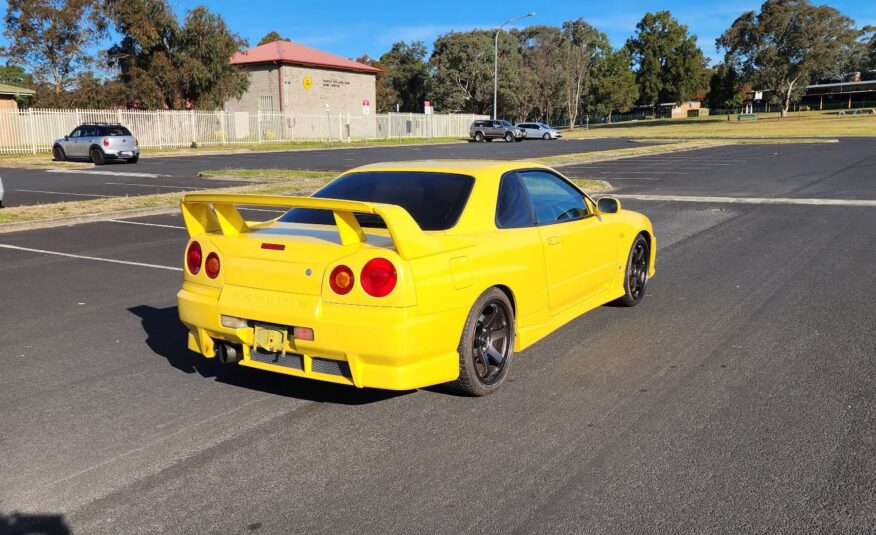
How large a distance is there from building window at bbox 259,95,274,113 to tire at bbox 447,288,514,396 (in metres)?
51.3

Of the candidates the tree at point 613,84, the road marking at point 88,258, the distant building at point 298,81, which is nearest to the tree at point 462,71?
the distant building at point 298,81

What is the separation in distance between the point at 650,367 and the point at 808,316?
81.9 inches

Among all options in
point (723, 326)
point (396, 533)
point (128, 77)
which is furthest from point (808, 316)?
point (128, 77)

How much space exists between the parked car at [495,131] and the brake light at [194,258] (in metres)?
50.9

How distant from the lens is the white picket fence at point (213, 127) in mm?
35281

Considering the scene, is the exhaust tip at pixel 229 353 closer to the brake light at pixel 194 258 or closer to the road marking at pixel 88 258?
the brake light at pixel 194 258

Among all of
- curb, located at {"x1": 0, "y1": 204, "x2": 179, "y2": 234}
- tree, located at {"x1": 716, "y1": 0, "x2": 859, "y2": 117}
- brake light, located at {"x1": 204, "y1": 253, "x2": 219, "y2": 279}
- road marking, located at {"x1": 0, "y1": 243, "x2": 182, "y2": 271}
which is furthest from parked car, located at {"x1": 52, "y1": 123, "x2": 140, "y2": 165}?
tree, located at {"x1": 716, "y1": 0, "x2": 859, "y2": 117}

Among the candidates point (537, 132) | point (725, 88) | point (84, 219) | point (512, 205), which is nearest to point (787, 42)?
point (725, 88)

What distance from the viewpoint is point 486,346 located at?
4602 millimetres

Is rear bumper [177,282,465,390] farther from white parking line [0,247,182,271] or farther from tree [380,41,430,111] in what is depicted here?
tree [380,41,430,111]

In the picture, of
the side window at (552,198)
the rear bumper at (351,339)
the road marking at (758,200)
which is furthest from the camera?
the road marking at (758,200)

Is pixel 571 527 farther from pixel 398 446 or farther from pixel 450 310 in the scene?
pixel 450 310

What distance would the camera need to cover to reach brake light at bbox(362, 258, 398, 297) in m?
3.94

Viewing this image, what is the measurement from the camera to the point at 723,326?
6.06 m
